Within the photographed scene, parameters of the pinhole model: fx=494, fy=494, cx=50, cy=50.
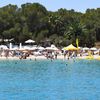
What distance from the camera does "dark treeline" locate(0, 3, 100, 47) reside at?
90125 mm

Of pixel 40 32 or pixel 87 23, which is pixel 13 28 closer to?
pixel 40 32

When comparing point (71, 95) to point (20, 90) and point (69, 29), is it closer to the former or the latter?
point (20, 90)

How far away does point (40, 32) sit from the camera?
302 ft

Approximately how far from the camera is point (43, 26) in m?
92.2

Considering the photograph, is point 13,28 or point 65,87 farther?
point 13,28

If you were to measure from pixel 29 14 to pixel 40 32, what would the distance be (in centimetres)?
392

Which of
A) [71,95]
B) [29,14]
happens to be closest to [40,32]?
[29,14]

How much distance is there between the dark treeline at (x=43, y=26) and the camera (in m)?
90.1

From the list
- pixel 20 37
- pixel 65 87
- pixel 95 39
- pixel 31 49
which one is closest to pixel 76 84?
pixel 65 87

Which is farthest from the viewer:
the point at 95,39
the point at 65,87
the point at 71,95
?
the point at 95,39

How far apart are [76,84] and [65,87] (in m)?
1.99

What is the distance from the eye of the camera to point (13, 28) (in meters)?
89.2

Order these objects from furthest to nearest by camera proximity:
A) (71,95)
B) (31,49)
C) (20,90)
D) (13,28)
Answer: (13,28) → (31,49) → (20,90) → (71,95)

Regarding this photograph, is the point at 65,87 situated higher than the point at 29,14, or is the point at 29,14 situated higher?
the point at 29,14
